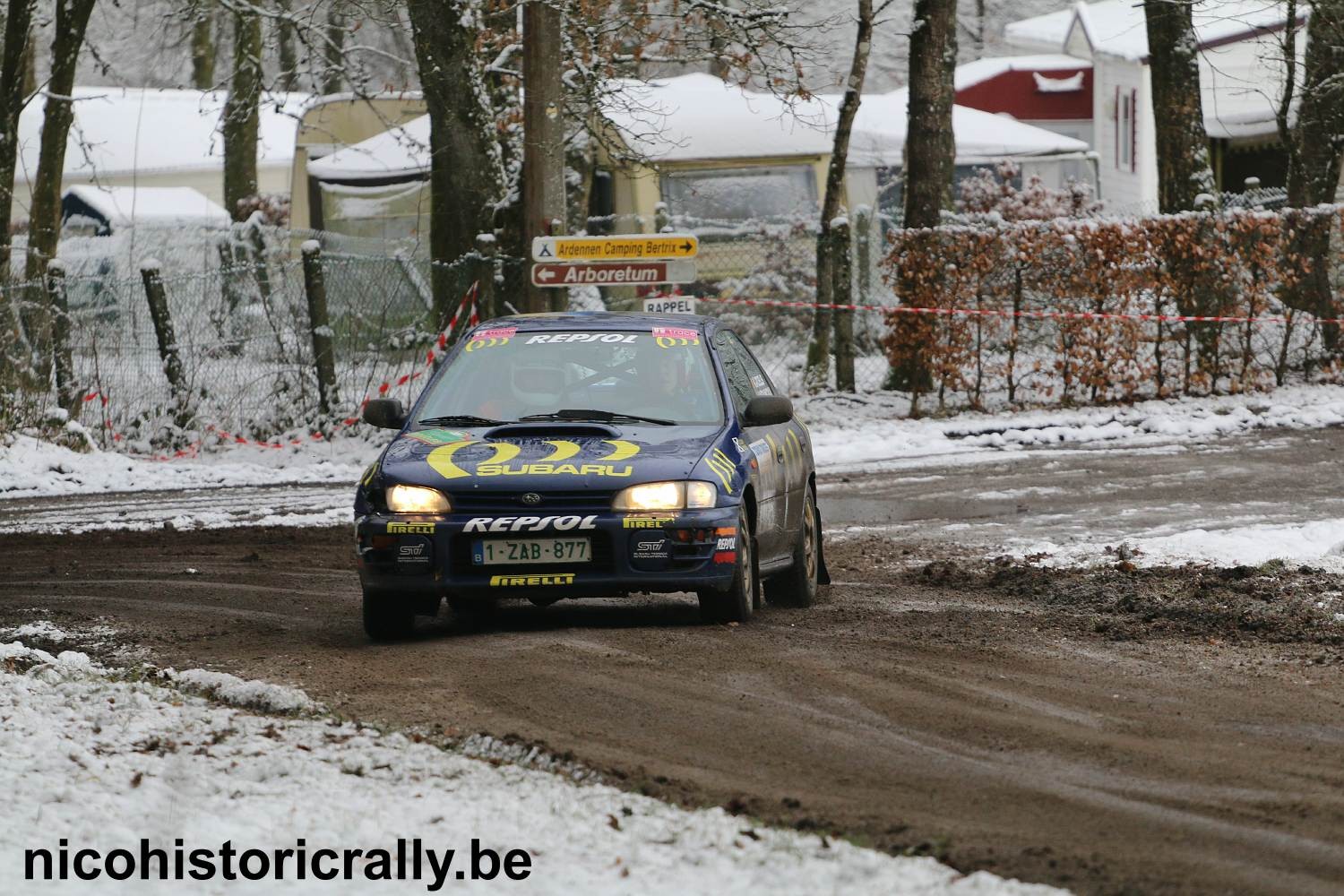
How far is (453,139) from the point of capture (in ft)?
73.3

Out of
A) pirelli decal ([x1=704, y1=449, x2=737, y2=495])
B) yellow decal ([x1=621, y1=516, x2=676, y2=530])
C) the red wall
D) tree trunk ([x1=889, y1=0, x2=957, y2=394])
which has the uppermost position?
the red wall

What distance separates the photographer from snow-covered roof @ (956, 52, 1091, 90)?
43250 mm

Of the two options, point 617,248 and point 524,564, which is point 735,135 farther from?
point 524,564

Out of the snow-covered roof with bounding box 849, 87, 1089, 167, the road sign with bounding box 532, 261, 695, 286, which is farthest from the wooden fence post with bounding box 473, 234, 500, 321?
the snow-covered roof with bounding box 849, 87, 1089, 167

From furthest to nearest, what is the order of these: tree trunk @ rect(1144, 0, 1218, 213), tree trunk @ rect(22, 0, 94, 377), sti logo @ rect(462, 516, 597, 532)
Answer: tree trunk @ rect(22, 0, 94, 377) < tree trunk @ rect(1144, 0, 1218, 213) < sti logo @ rect(462, 516, 597, 532)

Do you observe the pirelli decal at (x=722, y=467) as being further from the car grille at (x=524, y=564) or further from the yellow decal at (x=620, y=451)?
the car grille at (x=524, y=564)

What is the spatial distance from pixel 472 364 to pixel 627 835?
5.19 m

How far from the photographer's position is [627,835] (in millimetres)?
5410

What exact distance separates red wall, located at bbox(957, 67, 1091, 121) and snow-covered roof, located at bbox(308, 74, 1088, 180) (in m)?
10.4

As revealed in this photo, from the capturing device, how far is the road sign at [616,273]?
52.8ft

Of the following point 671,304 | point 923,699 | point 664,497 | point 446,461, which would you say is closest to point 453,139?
point 671,304

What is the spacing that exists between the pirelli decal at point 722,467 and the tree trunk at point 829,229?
14133mm

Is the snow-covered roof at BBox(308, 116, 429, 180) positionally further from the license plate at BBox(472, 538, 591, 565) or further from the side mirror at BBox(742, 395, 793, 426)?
the license plate at BBox(472, 538, 591, 565)

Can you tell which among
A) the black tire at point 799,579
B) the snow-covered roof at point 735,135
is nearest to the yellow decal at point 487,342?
the black tire at point 799,579
